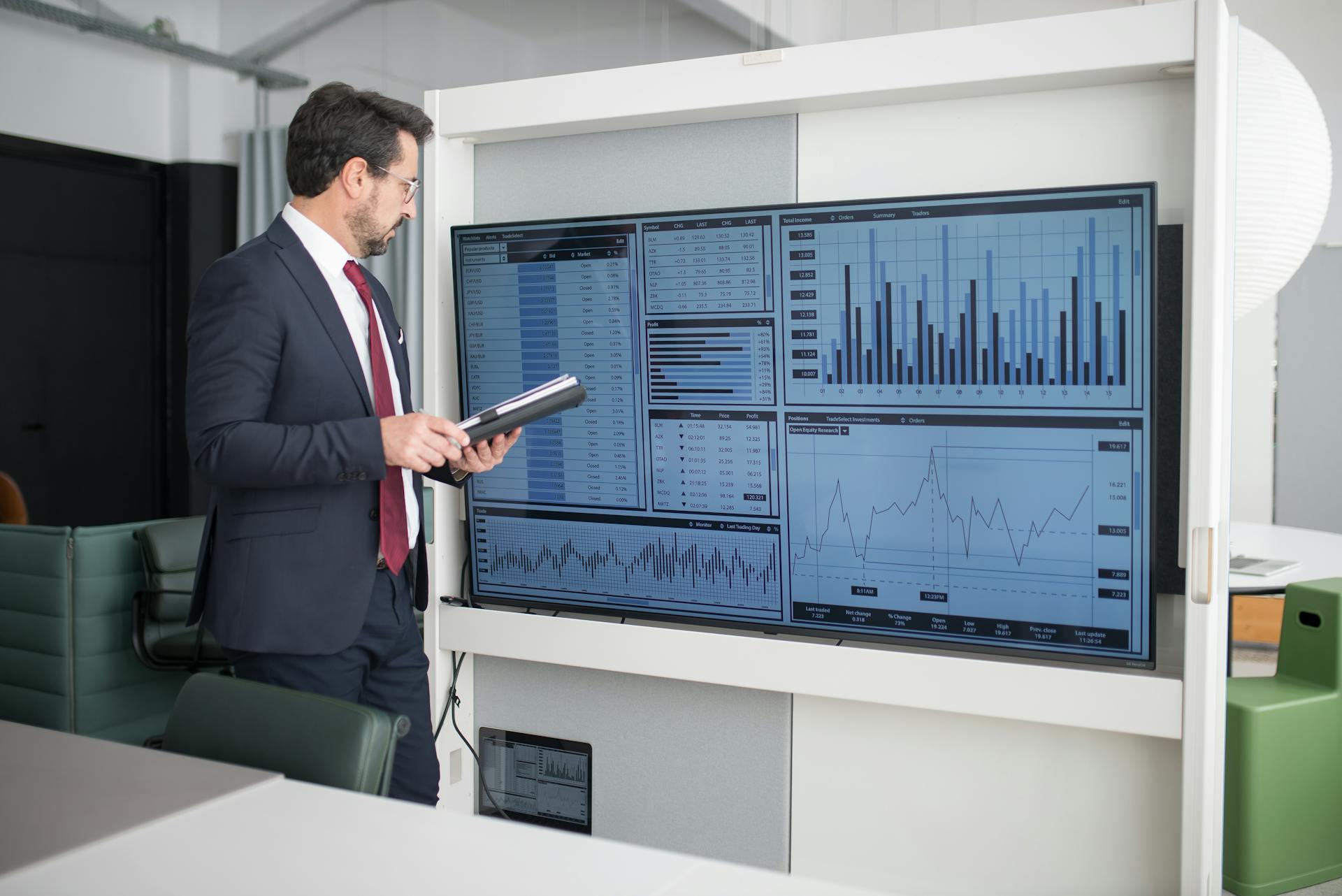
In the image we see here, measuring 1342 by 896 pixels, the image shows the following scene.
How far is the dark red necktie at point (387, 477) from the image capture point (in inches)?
77.0

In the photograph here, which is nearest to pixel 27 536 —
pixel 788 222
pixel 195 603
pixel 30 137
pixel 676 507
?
pixel 195 603

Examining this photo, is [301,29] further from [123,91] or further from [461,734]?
[461,734]

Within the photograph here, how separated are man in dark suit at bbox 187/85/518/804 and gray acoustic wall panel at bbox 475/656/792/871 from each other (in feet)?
1.38

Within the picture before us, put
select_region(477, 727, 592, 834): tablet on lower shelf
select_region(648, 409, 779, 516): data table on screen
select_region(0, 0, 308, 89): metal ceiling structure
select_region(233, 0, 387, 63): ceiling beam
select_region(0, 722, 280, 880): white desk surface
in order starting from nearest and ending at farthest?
select_region(0, 722, 280, 880): white desk surface
select_region(648, 409, 779, 516): data table on screen
select_region(477, 727, 592, 834): tablet on lower shelf
select_region(0, 0, 308, 89): metal ceiling structure
select_region(233, 0, 387, 63): ceiling beam

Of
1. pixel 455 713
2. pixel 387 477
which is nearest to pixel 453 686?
pixel 455 713

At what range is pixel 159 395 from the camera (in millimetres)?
6484

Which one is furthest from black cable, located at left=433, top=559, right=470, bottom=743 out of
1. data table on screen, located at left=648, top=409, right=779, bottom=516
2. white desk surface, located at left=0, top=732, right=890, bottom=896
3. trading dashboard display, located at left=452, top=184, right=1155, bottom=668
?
white desk surface, located at left=0, top=732, right=890, bottom=896

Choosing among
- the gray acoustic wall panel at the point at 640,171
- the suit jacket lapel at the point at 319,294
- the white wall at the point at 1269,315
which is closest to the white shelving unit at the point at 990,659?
the gray acoustic wall panel at the point at 640,171

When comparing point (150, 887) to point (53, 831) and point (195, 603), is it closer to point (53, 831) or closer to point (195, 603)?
point (53, 831)

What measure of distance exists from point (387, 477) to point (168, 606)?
1559 mm

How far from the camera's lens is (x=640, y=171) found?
229cm

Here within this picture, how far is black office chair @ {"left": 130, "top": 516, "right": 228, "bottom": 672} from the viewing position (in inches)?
121

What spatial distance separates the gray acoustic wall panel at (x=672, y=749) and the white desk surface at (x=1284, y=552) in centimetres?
138

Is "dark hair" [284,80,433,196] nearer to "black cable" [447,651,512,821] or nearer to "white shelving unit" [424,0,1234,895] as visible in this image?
"white shelving unit" [424,0,1234,895]
